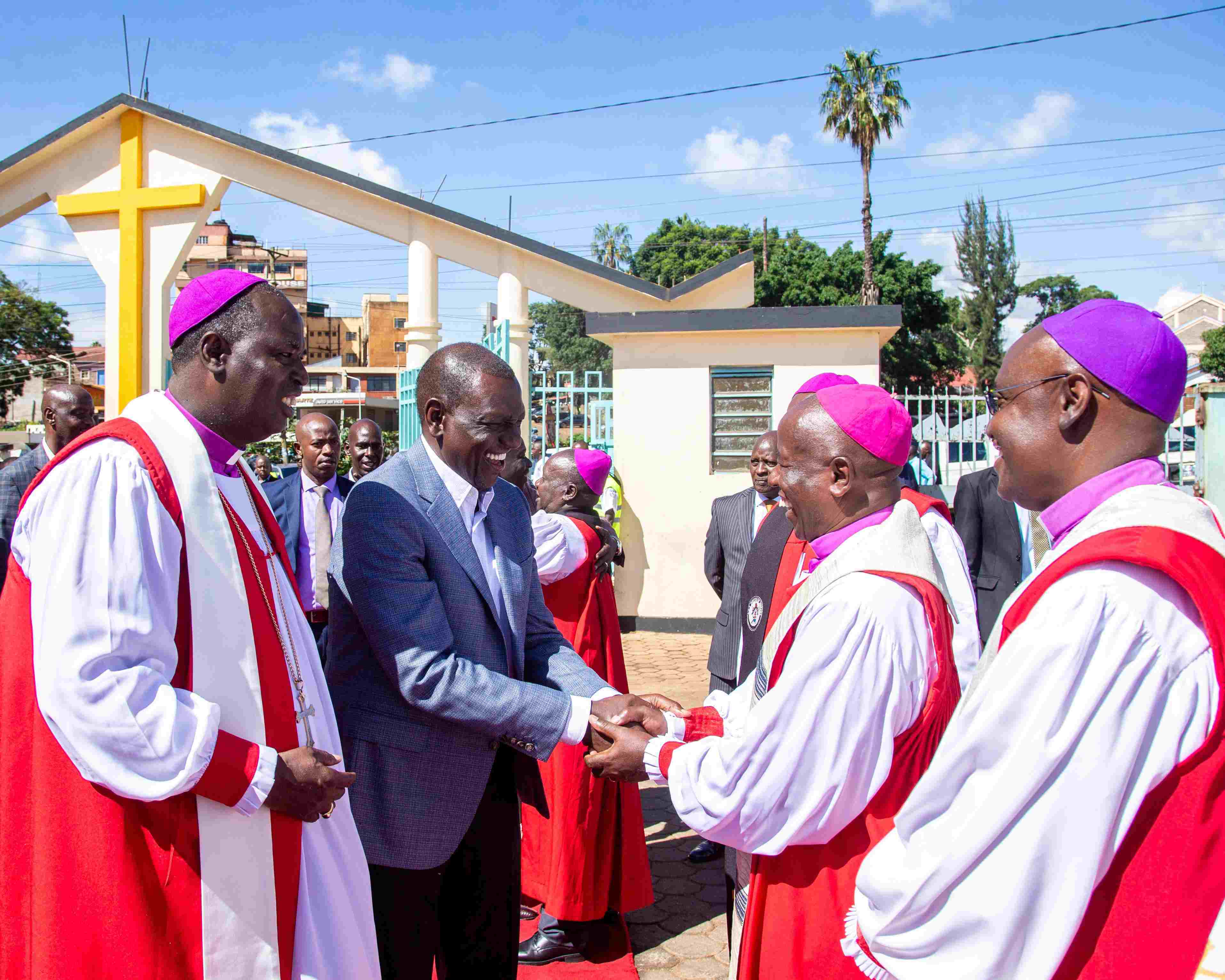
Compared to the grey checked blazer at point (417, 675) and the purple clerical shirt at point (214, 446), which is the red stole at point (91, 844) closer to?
the purple clerical shirt at point (214, 446)

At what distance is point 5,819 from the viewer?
1.92 metres

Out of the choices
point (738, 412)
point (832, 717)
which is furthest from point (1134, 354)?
point (738, 412)

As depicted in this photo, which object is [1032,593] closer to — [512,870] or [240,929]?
[240,929]

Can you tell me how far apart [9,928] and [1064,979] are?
1.90 metres

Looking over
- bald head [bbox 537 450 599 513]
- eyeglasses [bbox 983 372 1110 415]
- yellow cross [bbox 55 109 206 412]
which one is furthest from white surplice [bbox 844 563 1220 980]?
yellow cross [bbox 55 109 206 412]

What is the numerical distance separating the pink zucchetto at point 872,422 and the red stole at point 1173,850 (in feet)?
3.07

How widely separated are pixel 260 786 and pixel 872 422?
60.8 inches

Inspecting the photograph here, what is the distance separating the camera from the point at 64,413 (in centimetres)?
530

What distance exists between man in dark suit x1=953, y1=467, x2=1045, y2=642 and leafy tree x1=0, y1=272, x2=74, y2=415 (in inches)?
1843

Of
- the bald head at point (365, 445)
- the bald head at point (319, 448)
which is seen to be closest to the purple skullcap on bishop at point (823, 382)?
the bald head at point (319, 448)

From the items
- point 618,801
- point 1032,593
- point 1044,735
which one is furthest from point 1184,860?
point 618,801

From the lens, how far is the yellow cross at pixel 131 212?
36.3ft

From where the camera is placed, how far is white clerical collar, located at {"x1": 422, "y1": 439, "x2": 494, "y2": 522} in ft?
8.96

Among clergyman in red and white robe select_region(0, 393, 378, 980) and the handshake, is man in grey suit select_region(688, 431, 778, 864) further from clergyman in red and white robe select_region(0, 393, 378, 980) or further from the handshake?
clergyman in red and white robe select_region(0, 393, 378, 980)
